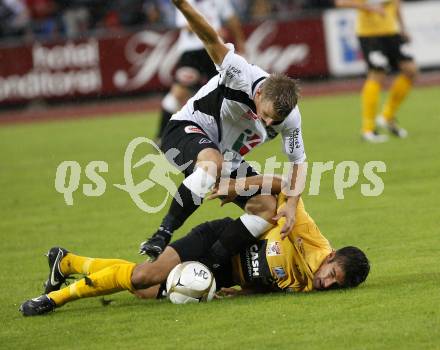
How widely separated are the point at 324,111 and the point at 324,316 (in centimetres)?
1122

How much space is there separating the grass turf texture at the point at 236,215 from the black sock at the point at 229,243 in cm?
27

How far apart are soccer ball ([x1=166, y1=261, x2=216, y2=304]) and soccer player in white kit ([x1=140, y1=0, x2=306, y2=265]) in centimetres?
18

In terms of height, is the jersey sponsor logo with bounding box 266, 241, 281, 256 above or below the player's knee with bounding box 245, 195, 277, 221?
below

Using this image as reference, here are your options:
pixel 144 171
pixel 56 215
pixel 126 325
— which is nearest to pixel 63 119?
pixel 144 171

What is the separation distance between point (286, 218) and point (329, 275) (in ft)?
1.34

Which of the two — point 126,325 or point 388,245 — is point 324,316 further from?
point 388,245

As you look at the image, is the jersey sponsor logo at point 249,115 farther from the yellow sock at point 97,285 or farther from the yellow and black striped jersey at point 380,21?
the yellow and black striped jersey at point 380,21

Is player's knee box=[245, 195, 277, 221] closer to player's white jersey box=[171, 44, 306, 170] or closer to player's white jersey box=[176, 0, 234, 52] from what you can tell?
player's white jersey box=[171, 44, 306, 170]

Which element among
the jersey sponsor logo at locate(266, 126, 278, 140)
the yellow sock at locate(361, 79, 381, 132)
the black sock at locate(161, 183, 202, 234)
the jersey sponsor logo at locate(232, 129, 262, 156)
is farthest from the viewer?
the yellow sock at locate(361, 79, 381, 132)

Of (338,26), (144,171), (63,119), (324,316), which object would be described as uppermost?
(338,26)

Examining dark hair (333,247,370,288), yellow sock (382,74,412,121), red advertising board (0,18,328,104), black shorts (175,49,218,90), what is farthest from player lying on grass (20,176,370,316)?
red advertising board (0,18,328,104)

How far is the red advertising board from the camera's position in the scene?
62.2 ft

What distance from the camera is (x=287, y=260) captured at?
5926mm

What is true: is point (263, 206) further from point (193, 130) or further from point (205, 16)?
point (205, 16)
